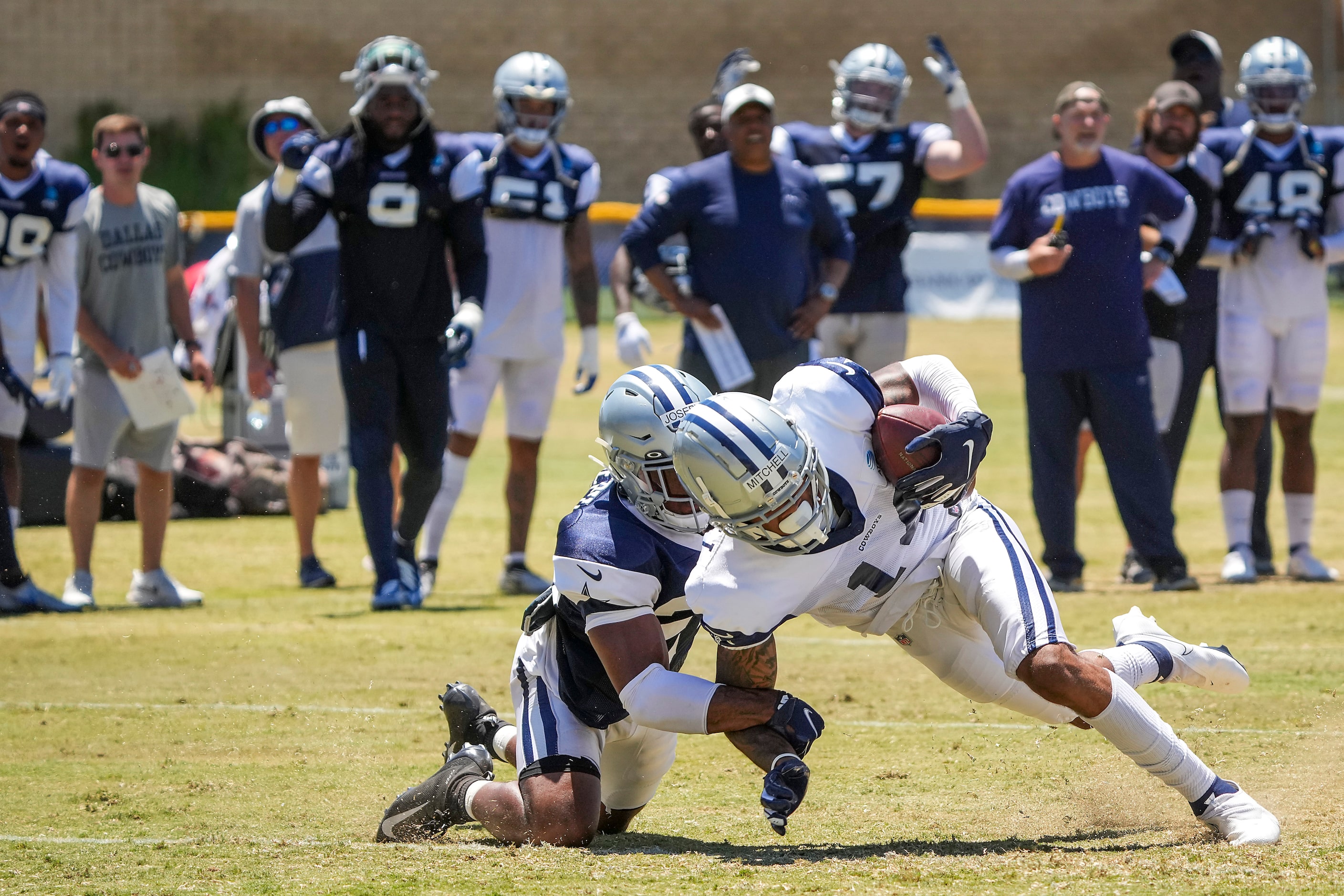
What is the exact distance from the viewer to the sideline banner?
848 inches

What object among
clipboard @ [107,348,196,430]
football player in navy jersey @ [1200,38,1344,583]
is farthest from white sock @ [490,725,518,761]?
football player in navy jersey @ [1200,38,1344,583]

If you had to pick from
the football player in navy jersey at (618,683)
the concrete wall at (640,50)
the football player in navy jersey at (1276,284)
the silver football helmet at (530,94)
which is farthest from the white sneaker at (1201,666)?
the concrete wall at (640,50)

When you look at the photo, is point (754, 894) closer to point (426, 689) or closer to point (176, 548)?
point (426, 689)

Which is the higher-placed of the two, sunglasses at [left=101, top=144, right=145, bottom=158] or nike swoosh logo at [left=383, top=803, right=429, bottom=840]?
sunglasses at [left=101, top=144, right=145, bottom=158]

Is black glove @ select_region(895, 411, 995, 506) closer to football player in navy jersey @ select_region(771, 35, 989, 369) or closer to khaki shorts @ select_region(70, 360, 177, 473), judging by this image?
football player in navy jersey @ select_region(771, 35, 989, 369)

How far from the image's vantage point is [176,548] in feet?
34.5

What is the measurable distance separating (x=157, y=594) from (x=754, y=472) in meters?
5.27

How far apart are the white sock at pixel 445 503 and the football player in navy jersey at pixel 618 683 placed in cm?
413

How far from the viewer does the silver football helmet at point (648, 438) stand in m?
4.24

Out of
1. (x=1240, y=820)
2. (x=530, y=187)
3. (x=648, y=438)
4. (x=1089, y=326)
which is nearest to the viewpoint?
(x=1240, y=820)

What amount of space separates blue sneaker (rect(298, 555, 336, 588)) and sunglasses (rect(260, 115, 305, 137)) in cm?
231

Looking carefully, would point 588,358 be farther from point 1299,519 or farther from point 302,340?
point 1299,519

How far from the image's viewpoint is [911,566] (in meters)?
4.40

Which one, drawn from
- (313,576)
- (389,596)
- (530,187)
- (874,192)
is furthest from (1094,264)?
(313,576)
